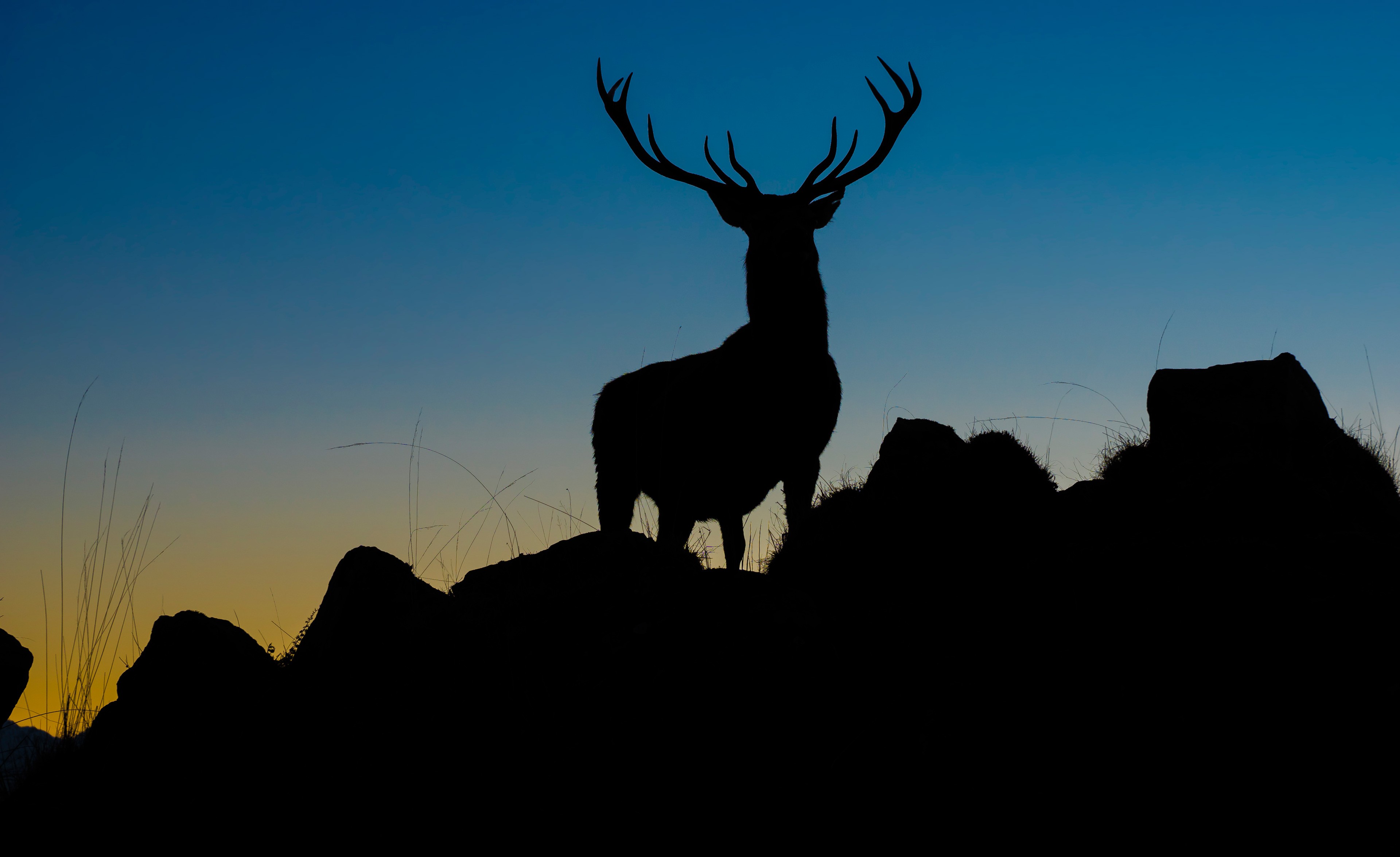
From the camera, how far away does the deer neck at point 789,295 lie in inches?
258

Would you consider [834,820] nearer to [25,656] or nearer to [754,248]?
[25,656]

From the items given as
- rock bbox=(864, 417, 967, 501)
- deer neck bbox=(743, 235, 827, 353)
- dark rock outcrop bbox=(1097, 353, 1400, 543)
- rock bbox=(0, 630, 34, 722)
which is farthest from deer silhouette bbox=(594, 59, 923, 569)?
rock bbox=(0, 630, 34, 722)

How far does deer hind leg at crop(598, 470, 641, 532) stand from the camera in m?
7.61

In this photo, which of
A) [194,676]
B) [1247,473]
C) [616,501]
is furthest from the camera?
[616,501]

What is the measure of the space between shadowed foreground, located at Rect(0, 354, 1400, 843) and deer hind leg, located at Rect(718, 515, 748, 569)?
2.42 m

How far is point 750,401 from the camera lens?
660cm

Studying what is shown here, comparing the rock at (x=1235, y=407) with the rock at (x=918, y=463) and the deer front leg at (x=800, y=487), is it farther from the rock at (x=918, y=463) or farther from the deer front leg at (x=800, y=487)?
the deer front leg at (x=800, y=487)

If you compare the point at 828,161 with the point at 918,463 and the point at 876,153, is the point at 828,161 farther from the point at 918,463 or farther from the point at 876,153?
the point at 918,463

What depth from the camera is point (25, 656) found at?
4.77m

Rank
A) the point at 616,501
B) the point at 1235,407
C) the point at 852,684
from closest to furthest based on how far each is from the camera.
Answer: the point at 852,684 → the point at 1235,407 → the point at 616,501

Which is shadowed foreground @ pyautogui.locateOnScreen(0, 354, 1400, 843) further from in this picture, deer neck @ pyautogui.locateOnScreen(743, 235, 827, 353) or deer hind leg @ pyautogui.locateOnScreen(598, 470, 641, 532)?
deer hind leg @ pyautogui.locateOnScreen(598, 470, 641, 532)

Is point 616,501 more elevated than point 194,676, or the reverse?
point 616,501

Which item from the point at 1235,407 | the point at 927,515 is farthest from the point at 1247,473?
the point at 927,515

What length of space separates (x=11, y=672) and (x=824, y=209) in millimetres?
5587
